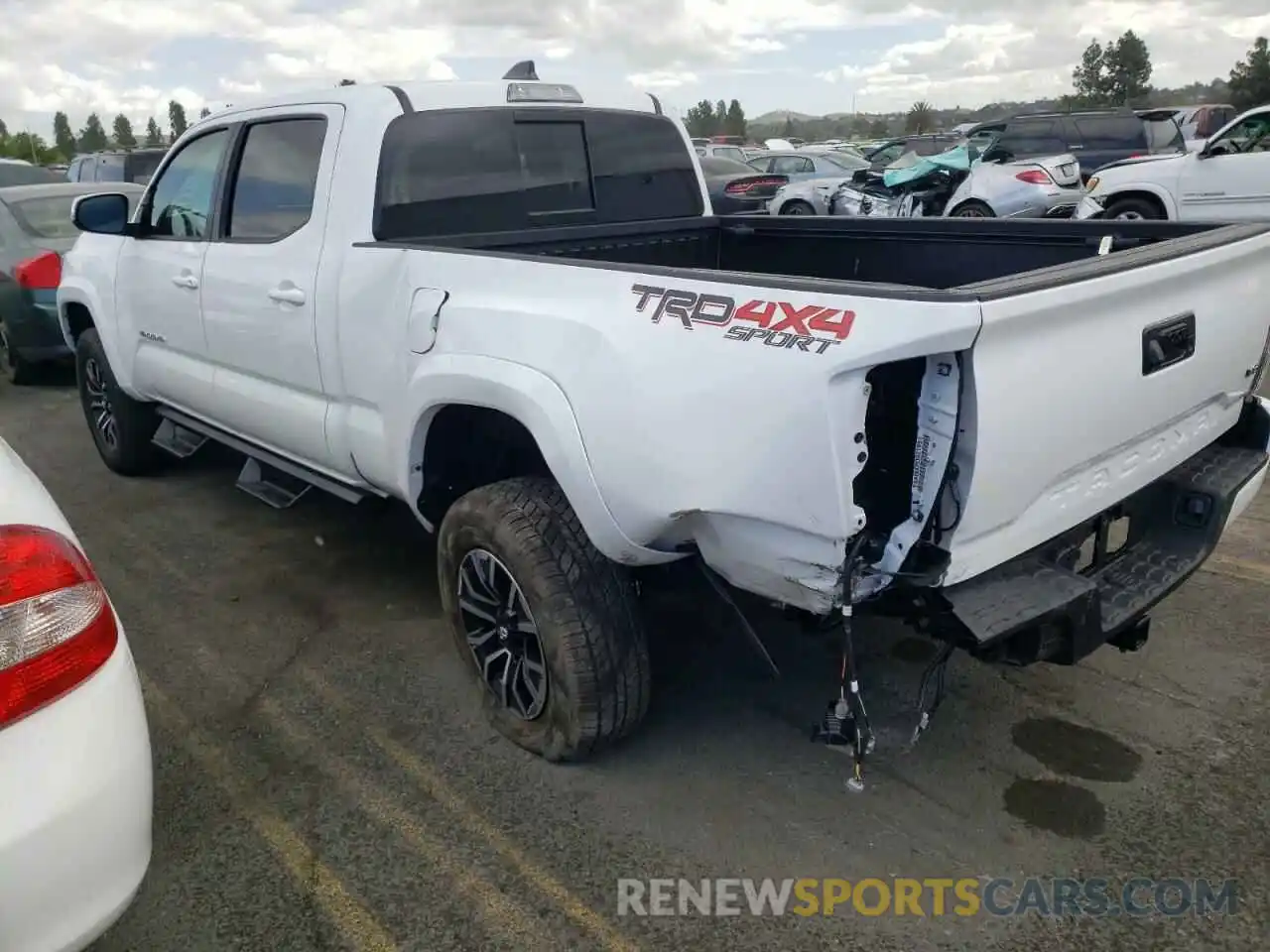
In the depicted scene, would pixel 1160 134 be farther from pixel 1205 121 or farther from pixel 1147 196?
pixel 1205 121

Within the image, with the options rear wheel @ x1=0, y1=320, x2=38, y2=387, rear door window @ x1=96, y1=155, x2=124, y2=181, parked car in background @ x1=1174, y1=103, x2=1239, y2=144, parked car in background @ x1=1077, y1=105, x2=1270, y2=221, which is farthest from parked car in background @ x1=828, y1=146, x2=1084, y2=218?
parked car in background @ x1=1174, y1=103, x2=1239, y2=144

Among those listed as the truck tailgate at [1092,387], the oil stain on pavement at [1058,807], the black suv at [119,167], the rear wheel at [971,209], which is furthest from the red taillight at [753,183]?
the oil stain on pavement at [1058,807]

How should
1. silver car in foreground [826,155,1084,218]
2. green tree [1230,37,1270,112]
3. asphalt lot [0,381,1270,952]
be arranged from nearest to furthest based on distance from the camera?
asphalt lot [0,381,1270,952]
silver car in foreground [826,155,1084,218]
green tree [1230,37,1270,112]

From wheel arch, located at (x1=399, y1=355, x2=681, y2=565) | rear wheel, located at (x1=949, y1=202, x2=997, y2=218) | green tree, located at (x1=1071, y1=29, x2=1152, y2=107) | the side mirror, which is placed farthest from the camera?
green tree, located at (x1=1071, y1=29, x2=1152, y2=107)

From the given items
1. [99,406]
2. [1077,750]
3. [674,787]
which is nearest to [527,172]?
[674,787]

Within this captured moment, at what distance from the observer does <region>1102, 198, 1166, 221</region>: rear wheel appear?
11852mm

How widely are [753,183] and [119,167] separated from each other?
10.0m

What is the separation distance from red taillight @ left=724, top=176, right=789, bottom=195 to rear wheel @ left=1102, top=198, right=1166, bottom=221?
5.81 meters

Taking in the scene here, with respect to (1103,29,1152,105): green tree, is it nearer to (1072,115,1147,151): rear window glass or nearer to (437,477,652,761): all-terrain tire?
(1072,115,1147,151): rear window glass

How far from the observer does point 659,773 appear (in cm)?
309

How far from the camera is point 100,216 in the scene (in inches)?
196

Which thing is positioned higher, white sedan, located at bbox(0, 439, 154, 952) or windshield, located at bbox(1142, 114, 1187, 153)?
windshield, located at bbox(1142, 114, 1187, 153)

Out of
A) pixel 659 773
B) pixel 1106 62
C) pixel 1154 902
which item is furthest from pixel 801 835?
pixel 1106 62

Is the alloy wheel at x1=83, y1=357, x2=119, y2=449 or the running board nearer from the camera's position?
the running board
